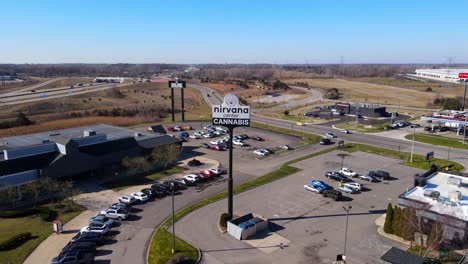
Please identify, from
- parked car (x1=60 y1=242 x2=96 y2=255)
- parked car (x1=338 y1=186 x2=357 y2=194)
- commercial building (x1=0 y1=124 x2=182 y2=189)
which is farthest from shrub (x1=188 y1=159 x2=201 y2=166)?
parked car (x1=60 y1=242 x2=96 y2=255)

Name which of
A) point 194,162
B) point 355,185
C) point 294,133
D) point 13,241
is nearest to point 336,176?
point 355,185

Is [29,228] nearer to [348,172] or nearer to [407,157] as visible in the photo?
[348,172]

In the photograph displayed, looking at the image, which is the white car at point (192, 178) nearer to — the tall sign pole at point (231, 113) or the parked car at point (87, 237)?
the tall sign pole at point (231, 113)

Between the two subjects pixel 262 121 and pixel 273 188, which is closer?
pixel 273 188

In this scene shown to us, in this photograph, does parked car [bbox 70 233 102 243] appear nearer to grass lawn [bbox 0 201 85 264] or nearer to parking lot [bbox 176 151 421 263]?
grass lawn [bbox 0 201 85 264]

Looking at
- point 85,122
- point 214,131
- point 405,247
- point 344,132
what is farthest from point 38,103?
point 405,247

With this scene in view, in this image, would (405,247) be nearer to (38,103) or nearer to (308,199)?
(308,199)
